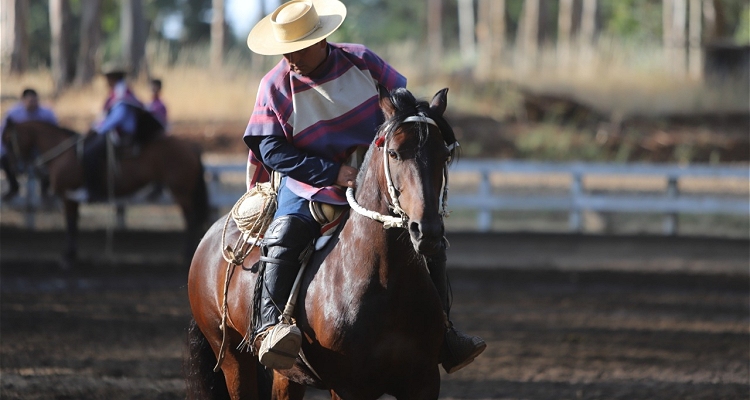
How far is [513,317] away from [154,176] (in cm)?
584

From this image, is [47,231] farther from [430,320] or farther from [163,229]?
[430,320]

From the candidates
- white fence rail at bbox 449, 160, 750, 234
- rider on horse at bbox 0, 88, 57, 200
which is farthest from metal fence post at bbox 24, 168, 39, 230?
white fence rail at bbox 449, 160, 750, 234

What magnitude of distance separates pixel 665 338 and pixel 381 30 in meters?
47.4

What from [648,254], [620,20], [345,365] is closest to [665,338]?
[648,254]

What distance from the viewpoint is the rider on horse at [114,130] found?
12.7 m

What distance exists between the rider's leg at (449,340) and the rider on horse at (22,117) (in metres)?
10.8

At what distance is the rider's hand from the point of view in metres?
4.38

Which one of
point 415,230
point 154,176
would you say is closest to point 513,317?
point 154,176

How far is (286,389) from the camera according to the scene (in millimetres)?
4773

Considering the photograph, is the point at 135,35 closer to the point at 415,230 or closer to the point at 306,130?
the point at 306,130

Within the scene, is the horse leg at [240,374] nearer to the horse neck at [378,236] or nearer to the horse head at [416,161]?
the horse neck at [378,236]

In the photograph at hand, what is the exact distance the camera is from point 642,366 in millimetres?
7438

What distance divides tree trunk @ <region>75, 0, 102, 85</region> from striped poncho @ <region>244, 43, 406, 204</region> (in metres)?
18.8

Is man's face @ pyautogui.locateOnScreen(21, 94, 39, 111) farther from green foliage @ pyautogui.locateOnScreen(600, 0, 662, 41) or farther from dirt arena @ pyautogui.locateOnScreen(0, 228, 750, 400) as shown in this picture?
green foliage @ pyautogui.locateOnScreen(600, 0, 662, 41)
